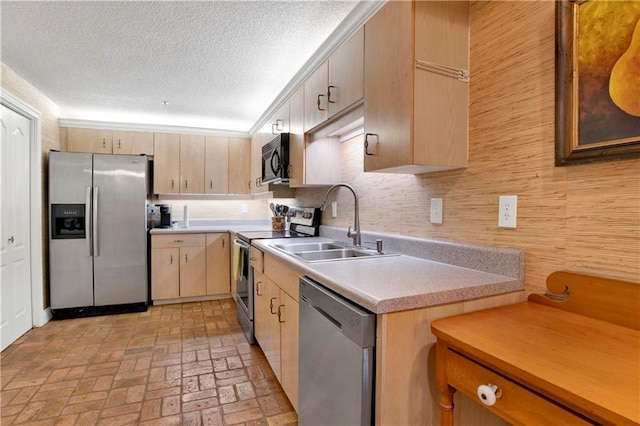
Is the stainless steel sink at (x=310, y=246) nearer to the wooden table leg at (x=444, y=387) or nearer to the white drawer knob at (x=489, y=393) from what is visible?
the wooden table leg at (x=444, y=387)

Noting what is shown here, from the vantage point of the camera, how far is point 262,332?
2344 mm

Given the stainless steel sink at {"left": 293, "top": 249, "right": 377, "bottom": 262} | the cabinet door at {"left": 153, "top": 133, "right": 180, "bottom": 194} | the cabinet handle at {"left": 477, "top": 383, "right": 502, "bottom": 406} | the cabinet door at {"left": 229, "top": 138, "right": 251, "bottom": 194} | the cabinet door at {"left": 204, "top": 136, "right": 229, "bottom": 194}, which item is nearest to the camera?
the cabinet handle at {"left": 477, "top": 383, "right": 502, "bottom": 406}

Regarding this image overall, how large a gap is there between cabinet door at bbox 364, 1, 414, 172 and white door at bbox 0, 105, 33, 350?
114 inches

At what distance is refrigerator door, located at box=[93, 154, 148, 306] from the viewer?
11.1 feet

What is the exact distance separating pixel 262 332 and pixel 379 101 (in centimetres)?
175

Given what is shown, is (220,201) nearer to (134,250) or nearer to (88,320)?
(134,250)

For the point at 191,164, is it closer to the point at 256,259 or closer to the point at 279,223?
the point at 279,223

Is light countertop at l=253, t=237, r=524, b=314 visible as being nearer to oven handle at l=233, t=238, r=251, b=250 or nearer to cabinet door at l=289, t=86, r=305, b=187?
cabinet door at l=289, t=86, r=305, b=187

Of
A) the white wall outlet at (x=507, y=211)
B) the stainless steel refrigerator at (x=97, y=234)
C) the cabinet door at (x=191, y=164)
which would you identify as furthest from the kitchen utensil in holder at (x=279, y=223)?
the white wall outlet at (x=507, y=211)

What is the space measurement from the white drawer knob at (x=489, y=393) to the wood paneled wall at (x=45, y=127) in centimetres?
372

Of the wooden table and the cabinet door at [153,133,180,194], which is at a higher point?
the cabinet door at [153,133,180,194]

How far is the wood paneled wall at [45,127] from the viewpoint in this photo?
2802mm

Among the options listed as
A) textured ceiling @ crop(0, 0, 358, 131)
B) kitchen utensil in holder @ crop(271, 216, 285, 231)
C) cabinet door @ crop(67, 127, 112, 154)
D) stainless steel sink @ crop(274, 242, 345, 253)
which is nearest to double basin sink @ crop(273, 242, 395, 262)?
stainless steel sink @ crop(274, 242, 345, 253)

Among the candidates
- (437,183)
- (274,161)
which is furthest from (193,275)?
(437,183)
